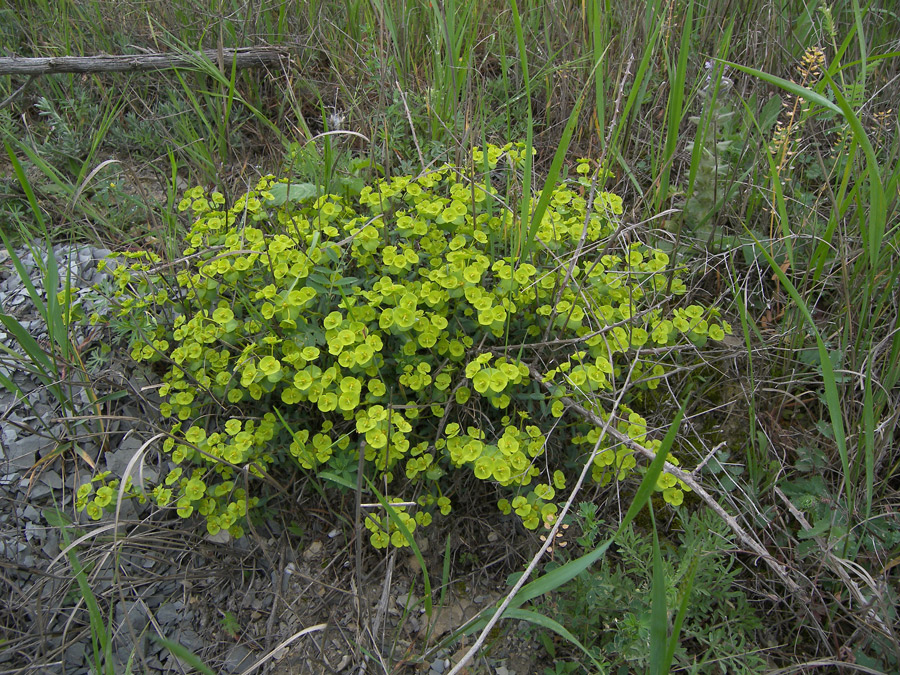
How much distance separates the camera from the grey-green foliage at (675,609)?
173cm

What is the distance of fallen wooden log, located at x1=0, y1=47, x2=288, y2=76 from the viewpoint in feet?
10.0

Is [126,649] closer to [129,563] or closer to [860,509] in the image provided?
[129,563]

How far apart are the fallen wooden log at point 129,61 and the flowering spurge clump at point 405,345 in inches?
50.6

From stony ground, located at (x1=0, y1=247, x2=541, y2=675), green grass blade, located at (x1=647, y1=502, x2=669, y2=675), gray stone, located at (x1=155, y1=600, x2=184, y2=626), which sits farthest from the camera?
gray stone, located at (x1=155, y1=600, x2=184, y2=626)

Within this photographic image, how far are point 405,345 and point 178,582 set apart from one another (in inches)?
47.1

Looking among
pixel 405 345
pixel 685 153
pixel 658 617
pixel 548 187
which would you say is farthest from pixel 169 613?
pixel 685 153

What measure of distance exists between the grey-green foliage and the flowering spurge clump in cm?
20

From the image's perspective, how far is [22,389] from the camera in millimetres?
2535

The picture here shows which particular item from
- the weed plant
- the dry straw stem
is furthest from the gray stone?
the dry straw stem

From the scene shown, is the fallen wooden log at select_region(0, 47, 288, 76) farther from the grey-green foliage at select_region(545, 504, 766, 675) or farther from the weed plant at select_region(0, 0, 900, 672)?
the grey-green foliage at select_region(545, 504, 766, 675)

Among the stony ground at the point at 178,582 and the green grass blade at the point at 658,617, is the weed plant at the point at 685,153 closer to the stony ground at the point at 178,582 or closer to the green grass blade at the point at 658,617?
the stony ground at the point at 178,582

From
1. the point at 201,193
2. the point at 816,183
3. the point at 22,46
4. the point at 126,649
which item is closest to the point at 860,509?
the point at 816,183

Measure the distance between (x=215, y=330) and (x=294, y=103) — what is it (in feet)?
4.96

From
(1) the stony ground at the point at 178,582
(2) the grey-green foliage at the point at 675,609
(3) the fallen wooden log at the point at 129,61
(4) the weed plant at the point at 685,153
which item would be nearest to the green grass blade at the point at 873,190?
(4) the weed plant at the point at 685,153
